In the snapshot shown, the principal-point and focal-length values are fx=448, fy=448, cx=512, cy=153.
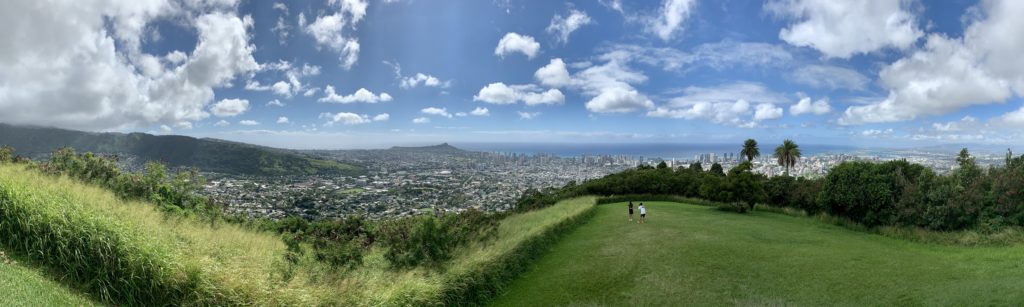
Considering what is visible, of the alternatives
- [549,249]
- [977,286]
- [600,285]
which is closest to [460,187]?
[549,249]

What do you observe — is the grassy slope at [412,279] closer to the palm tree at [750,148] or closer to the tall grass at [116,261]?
the tall grass at [116,261]

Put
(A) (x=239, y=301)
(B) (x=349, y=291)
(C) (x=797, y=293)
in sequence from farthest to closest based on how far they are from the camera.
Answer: (C) (x=797, y=293) < (B) (x=349, y=291) < (A) (x=239, y=301)

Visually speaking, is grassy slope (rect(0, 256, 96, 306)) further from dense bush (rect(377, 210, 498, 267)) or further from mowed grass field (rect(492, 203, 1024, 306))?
mowed grass field (rect(492, 203, 1024, 306))

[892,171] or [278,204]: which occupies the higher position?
[892,171]

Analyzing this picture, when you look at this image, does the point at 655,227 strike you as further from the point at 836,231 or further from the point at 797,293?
the point at 797,293

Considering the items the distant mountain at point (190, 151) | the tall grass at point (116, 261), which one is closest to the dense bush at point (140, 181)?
the tall grass at point (116, 261)

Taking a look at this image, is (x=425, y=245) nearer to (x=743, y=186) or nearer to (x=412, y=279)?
(x=412, y=279)
